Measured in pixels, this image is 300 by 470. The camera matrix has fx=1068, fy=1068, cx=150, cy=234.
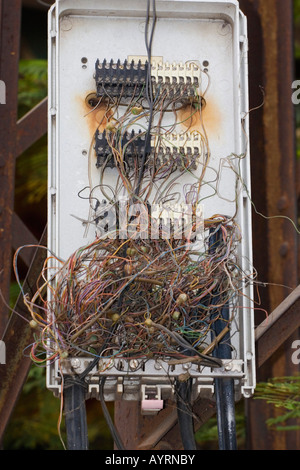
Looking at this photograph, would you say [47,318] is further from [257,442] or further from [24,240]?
[257,442]

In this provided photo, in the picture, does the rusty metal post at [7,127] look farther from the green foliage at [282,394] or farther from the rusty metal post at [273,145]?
the green foliage at [282,394]

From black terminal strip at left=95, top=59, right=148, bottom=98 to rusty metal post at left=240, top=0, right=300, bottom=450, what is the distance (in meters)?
1.21

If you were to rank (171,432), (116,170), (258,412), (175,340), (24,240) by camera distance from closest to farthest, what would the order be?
(175,340) → (116,170) → (171,432) → (24,240) → (258,412)

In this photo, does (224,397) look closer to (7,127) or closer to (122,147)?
(122,147)

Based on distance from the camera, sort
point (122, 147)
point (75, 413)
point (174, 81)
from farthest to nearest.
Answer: point (174, 81) < point (122, 147) < point (75, 413)

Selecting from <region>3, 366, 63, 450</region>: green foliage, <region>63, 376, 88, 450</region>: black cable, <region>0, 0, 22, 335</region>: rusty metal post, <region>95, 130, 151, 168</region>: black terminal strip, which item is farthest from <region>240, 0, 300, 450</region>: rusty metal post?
<region>3, 366, 63, 450</region>: green foliage

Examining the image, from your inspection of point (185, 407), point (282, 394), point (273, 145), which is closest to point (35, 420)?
point (282, 394)

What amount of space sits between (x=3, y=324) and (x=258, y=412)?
1.35 metres

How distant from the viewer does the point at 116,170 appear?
3.68 meters

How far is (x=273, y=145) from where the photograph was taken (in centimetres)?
488

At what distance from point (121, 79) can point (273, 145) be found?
1.34m

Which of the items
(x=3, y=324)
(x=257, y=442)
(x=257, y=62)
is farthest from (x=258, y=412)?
(x=257, y=62)

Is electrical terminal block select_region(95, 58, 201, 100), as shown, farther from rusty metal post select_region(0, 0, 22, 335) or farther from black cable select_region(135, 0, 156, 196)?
rusty metal post select_region(0, 0, 22, 335)

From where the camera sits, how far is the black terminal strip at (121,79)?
3.72m
